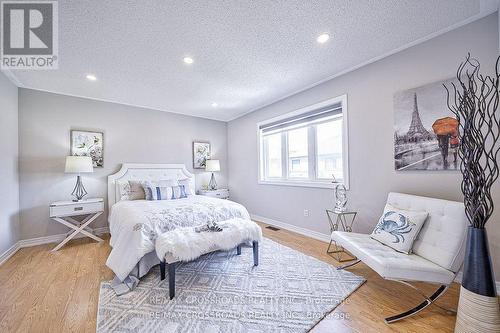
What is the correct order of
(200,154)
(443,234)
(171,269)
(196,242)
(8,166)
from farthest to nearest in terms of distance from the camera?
1. (200,154)
2. (8,166)
3. (196,242)
4. (171,269)
5. (443,234)

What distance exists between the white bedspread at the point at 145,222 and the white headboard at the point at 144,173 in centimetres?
101

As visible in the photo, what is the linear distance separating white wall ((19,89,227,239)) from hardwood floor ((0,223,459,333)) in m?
0.94

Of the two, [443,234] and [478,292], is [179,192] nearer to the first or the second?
[443,234]

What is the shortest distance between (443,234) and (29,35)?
436cm

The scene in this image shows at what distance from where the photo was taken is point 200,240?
2162 millimetres

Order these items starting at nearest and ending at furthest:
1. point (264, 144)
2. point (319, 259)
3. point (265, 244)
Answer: point (319, 259), point (265, 244), point (264, 144)

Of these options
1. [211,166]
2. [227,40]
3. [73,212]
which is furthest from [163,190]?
[227,40]

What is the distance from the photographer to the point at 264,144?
466 cm

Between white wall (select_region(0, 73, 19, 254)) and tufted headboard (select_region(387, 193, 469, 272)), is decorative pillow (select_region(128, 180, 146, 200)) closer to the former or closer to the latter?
white wall (select_region(0, 73, 19, 254))

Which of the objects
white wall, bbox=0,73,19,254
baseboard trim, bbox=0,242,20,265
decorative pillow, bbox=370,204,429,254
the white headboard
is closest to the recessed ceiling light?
decorative pillow, bbox=370,204,429,254

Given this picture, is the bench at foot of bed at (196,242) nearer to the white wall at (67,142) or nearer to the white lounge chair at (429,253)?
the white lounge chair at (429,253)

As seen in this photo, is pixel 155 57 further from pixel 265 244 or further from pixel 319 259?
pixel 319 259

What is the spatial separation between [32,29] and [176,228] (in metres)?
2.44

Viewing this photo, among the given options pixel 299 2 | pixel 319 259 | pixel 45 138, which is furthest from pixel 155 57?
pixel 319 259
